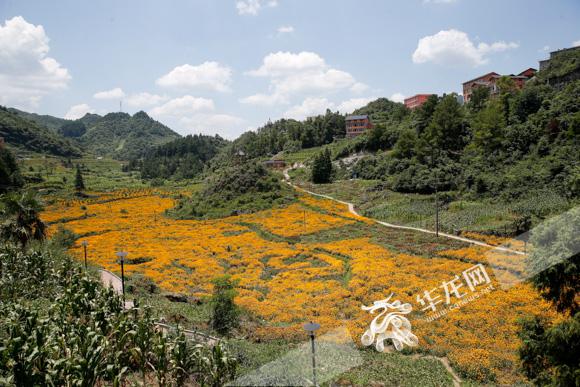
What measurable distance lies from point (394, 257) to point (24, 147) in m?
153

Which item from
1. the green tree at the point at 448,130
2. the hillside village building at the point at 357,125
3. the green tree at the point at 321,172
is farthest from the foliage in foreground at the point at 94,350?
the hillside village building at the point at 357,125

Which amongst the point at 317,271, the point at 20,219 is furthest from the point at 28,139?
the point at 317,271

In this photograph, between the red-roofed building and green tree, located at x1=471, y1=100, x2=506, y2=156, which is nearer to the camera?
green tree, located at x1=471, y1=100, x2=506, y2=156

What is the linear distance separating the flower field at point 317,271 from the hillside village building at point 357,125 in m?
62.8

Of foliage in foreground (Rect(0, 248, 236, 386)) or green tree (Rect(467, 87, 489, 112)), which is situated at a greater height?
green tree (Rect(467, 87, 489, 112))

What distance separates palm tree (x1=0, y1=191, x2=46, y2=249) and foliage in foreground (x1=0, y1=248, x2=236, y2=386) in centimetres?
813

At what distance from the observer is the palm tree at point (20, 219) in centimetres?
2428

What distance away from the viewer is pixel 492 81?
93812mm

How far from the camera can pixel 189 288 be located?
93.7ft

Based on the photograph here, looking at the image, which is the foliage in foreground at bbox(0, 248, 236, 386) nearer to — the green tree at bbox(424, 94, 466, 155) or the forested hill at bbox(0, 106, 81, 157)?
the green tree at bbox(424, 94, 466, 155)

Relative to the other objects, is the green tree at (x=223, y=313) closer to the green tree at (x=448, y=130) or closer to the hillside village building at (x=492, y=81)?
the green tree at (x=448, y=130)

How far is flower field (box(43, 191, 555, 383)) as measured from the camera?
1870cm

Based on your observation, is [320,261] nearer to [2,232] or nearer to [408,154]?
[2,232]

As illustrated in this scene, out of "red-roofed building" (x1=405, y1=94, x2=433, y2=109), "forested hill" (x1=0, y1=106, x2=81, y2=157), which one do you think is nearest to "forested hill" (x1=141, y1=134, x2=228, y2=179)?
"forested hill" (x1=0, y1=106, x2=81, y2=157)
